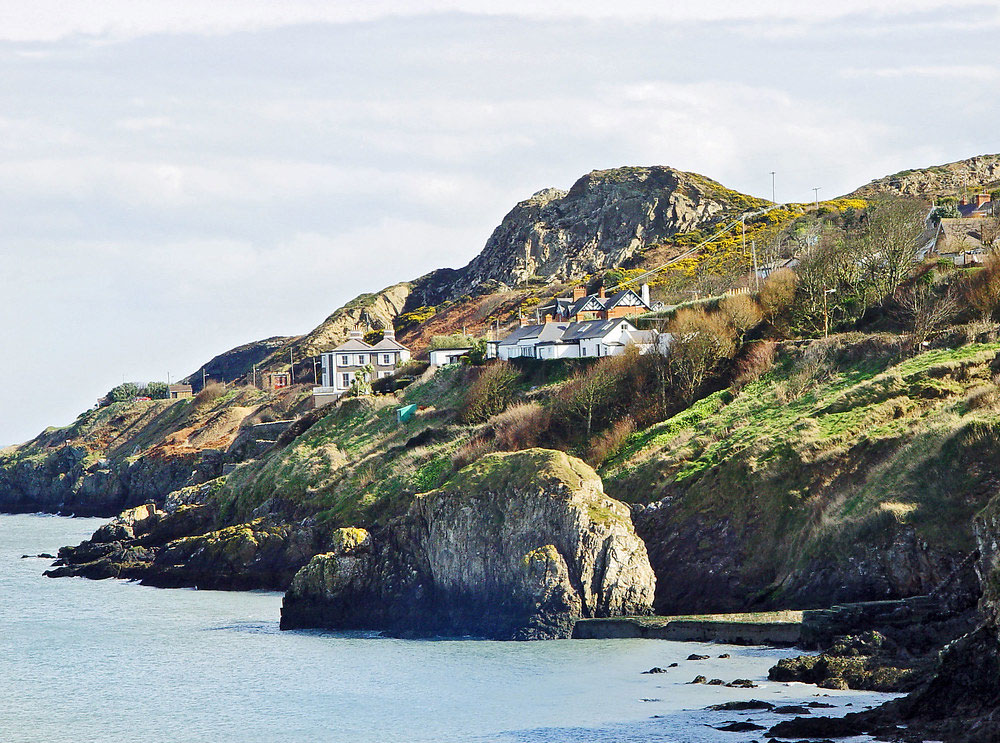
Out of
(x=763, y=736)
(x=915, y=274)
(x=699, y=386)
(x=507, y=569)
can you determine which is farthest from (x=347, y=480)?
(x=763, y=736)

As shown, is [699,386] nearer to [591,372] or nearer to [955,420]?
[591,372]

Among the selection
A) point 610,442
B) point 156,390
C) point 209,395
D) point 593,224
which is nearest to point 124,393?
point 156,390

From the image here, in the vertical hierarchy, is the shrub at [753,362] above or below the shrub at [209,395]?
below

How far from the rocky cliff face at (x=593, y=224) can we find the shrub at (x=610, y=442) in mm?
104778

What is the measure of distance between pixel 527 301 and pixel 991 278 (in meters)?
94.4

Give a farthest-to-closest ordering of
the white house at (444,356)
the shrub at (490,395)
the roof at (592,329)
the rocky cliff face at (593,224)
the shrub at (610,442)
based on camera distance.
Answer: the rocky cliff face at (593,224) → the white house at (444,356) → the roof at (592,329) → the shrub at (490,395) → the shrub at (610,442)

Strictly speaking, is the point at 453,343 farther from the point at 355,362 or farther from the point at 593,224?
the point at 593,224

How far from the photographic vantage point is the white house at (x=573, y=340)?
8150 cm

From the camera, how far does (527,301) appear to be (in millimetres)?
153500

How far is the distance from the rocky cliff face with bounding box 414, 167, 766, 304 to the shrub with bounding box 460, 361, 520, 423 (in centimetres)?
9109

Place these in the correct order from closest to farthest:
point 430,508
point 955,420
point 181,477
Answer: point 955,420, point 430,508, point 181,477

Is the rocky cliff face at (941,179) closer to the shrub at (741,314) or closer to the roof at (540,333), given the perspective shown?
the roof at (540,333)

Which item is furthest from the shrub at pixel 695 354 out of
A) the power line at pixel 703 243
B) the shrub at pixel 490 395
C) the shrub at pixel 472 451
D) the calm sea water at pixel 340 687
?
the power line at pixel 703 243

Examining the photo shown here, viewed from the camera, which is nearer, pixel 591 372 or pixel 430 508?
pixel 430 508
